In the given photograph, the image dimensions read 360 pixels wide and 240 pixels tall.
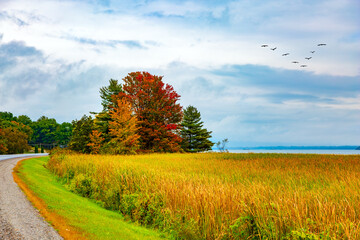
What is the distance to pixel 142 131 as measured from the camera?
41875mm

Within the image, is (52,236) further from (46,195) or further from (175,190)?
(46,195)

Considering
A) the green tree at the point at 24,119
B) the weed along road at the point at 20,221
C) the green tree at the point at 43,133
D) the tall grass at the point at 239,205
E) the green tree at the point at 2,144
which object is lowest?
the weed along road at the point at 20,221

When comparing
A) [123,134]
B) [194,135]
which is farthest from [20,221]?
[194,135]

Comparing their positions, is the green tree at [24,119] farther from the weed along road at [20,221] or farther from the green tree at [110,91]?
the weed along road at [20,221]

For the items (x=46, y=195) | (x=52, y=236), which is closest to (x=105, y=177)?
(x=46, y=195)

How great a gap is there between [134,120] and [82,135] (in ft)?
25.5

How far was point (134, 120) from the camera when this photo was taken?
3609 cm

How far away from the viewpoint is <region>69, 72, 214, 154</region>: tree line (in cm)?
3588

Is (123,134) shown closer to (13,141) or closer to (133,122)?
(133,122)

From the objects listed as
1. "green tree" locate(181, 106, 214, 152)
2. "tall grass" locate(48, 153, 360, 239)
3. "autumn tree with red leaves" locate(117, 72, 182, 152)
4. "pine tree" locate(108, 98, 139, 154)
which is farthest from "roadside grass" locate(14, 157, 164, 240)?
"green tree" locate(181, 106, 214, 152)

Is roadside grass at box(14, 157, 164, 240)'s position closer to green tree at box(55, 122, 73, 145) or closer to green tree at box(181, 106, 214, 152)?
green tree at box(181, 106, 214, 152)

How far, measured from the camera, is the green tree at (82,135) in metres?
36.5

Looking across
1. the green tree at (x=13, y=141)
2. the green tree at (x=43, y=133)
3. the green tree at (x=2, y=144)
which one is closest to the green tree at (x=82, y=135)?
the green tree at (x=2, y=144)

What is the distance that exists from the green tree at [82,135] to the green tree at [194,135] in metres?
24.1
